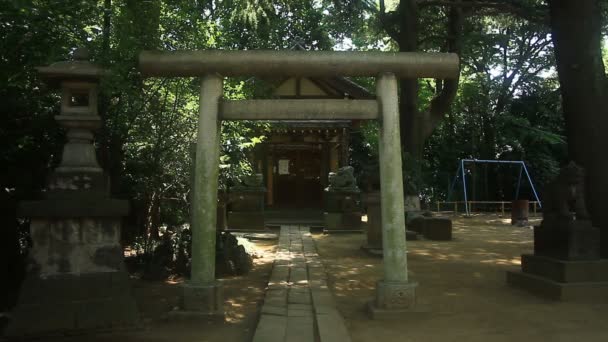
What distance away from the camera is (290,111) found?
5492 mm

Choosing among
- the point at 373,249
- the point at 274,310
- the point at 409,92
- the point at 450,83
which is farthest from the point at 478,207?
the point at 274,310

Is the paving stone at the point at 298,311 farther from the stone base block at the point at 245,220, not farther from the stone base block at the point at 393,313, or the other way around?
the stone base block at the point at 245,220

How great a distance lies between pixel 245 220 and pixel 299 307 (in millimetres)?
9032

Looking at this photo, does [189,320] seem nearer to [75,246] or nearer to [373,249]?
[75,246]

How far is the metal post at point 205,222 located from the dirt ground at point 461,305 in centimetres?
155

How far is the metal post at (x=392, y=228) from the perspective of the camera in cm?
538

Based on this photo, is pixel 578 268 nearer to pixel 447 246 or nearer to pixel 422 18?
pixel 447 246

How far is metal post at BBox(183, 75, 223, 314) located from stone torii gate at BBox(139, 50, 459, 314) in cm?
1

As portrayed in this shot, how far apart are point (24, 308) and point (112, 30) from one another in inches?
147

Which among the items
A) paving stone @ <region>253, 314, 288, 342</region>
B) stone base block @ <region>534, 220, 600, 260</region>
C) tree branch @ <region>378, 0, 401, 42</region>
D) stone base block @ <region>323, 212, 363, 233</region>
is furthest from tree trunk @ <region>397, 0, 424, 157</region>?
paving stone @ <region>253, 314, 288, 342</region>

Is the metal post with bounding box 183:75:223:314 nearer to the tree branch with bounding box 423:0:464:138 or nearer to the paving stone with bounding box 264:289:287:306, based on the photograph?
the paving stone with bounding box 264:289:287:306

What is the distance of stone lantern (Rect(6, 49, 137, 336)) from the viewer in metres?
4.65

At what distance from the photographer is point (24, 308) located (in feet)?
15.1

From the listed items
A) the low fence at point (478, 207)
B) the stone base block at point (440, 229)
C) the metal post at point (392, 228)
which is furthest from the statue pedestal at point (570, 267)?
the low fence at point (478, 207)
